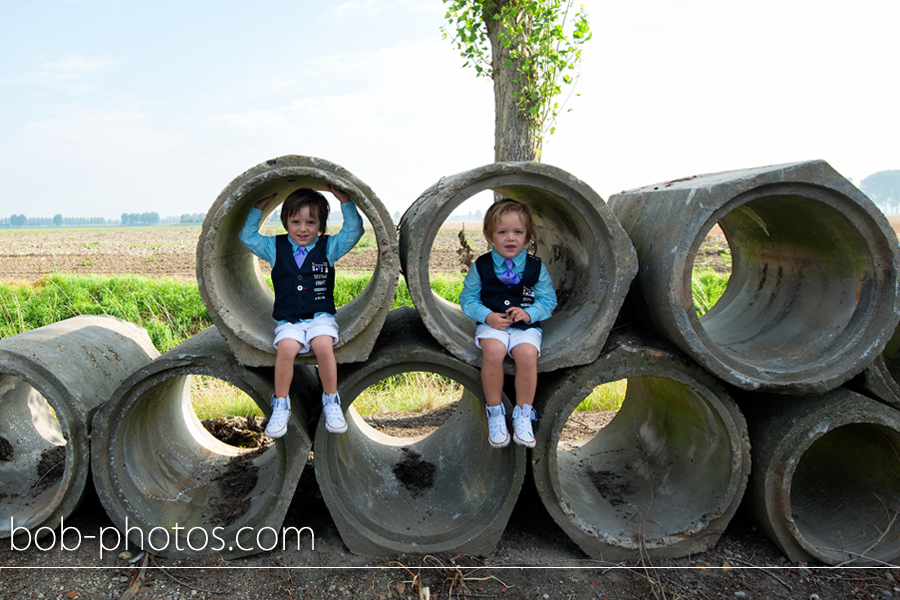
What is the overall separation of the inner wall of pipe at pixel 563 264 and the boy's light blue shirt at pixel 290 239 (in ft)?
1.42

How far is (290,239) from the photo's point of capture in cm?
301

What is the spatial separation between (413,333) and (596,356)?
0.95m

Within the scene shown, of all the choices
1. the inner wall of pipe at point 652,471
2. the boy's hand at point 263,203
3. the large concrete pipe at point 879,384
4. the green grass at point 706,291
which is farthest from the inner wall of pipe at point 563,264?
the green grass at point 706,291

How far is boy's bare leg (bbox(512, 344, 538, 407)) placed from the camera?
2.76 metres

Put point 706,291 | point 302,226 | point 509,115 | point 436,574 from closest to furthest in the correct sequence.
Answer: point 436,574 < point 302,226 < point 509,115 < point 706,291

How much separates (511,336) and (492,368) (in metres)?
0.20

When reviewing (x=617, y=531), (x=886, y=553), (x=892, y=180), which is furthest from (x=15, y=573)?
(x=892, y=180)

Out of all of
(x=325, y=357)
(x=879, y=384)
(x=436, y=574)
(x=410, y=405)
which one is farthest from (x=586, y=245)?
(x=410, y=405)

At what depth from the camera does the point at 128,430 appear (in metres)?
3.13

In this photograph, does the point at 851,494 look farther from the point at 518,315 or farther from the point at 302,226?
the point at 302,226

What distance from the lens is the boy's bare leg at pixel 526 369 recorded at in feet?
9.04

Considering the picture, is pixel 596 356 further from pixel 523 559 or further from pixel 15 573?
pixel 15 573

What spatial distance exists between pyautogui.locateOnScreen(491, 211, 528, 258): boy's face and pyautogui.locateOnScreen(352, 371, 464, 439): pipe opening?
2.14 m

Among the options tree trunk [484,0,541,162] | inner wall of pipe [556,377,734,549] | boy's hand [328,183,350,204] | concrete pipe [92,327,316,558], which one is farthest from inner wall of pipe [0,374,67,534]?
tree trunk [484,0,541,162]
